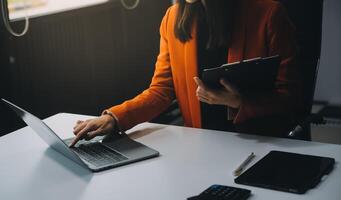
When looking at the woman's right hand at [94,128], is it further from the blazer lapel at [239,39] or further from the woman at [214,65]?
the blazer lapel at [239,39]

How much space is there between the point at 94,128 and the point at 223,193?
601mm

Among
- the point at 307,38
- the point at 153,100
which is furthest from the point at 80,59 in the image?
the point at 307,38

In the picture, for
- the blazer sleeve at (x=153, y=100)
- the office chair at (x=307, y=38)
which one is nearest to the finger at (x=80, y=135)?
the blazer sleeve at (x=153, y=100)

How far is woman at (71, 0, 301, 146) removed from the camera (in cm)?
165

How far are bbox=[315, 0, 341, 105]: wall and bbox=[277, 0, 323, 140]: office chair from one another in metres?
1.49

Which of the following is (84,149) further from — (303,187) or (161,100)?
(303,187)

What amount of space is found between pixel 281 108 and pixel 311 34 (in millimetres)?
331

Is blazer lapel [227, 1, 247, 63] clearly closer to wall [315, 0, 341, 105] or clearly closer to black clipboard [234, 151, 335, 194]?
black clipboard [234, 151, 335, 194]

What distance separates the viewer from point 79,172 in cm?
137

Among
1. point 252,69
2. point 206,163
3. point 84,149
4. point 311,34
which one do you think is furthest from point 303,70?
point 84,149

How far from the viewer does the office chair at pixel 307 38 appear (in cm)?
186

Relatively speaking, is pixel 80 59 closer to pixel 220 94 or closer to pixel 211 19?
pixel 211 19

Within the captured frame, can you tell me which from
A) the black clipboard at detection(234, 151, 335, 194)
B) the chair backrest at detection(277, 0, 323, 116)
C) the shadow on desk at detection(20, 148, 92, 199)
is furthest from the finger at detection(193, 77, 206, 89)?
the chair backrest at detection(277, 0, 323, 116)

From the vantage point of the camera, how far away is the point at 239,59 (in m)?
1.79
